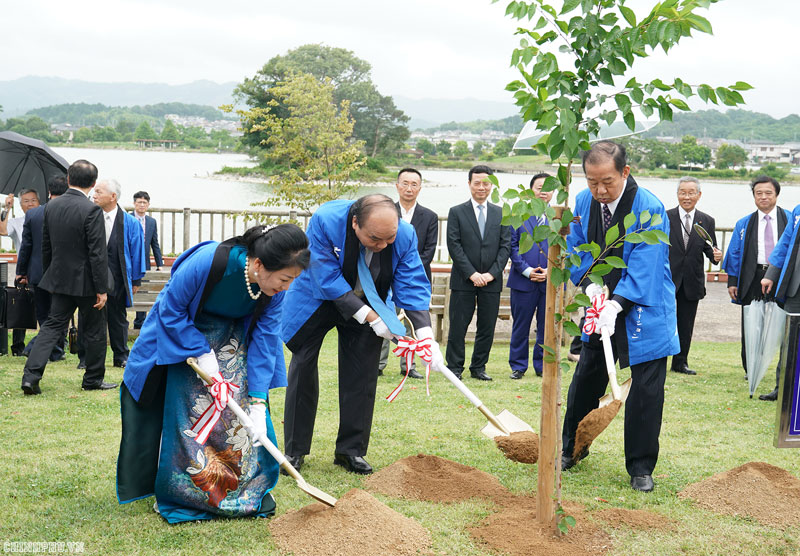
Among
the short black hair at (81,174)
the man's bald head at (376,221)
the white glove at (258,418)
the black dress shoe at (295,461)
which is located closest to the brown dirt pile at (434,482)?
the black dress shoe at (295,461)

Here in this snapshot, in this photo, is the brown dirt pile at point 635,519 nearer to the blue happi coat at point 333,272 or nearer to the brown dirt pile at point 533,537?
the brown dirt pile at point 533,537

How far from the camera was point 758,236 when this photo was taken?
26.0ft

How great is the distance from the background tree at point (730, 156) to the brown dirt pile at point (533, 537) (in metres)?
17.1

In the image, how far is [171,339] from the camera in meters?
3.85

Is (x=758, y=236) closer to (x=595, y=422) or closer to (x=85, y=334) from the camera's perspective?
(x=595, y=422)

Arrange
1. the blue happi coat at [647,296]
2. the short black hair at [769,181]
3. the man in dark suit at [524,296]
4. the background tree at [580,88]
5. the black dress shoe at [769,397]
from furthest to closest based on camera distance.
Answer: the man in dark suit at [524,296], the short black hair at [769,181], the black dress shoe at [769,397], the blue happi coat at [647,296], the background tree at [580,88]

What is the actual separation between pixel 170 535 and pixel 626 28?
3.18 m

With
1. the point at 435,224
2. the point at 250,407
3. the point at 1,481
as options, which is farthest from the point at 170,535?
the point at 435,224

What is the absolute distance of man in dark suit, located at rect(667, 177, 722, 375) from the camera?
27.3ft

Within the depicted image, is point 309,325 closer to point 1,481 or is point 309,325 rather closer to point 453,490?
point 453,490

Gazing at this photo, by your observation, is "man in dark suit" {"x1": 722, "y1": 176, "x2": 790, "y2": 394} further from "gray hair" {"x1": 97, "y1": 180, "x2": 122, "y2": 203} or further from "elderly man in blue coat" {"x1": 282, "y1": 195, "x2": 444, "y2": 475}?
"gray hair" {"x1": 97, "y1": 180, "x2": 122, "y2": 203}

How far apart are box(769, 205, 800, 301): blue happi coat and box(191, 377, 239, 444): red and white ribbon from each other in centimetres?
515

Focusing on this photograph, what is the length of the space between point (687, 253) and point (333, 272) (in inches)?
201

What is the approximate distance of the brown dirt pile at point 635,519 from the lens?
13.4 feet
